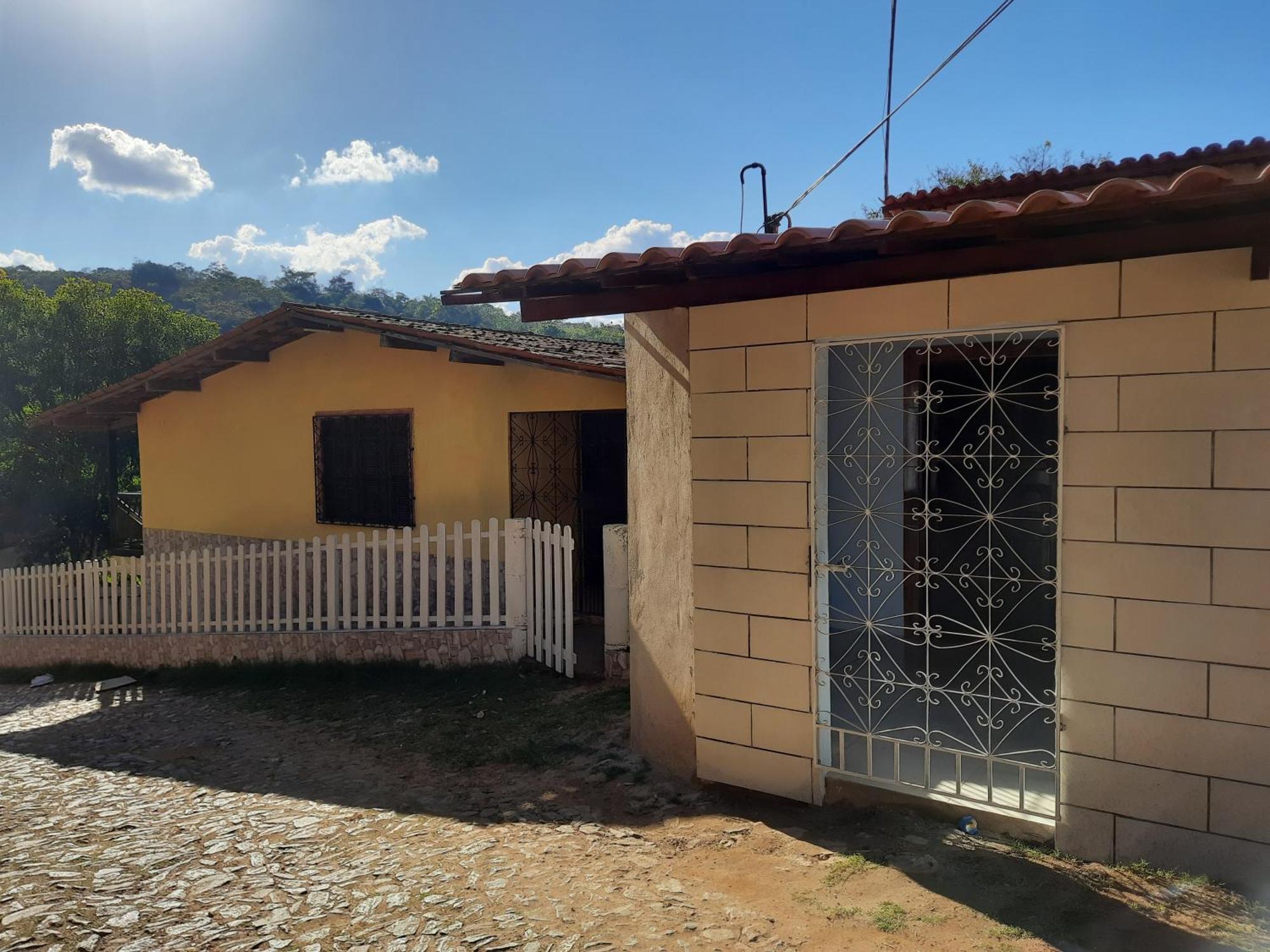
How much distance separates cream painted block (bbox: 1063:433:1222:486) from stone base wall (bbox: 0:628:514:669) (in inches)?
204

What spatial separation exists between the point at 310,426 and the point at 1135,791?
30.7 feet

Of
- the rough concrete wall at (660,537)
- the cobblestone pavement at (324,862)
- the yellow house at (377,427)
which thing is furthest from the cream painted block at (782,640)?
the yellow house at (377,427)

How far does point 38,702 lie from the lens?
30.4ft

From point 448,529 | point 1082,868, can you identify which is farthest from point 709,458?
point 448,529

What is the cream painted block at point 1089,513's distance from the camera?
3572mm

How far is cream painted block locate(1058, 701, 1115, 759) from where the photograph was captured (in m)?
3.59

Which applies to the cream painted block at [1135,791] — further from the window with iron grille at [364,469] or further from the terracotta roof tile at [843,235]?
the window with iron grille at [364,469]

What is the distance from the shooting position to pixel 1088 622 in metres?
3.63

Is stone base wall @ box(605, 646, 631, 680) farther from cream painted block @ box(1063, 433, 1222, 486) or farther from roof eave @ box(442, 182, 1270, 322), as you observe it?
cream painted block @ box(1063, 433, 1222, 486)

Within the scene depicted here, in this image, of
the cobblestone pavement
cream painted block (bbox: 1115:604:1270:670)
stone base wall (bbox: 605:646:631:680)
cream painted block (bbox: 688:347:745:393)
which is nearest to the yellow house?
stone base wall (bbox: 605:646:631:680)

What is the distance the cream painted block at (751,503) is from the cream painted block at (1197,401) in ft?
4.64

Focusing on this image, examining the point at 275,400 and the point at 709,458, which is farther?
the point at 275,400

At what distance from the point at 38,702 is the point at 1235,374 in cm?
1050

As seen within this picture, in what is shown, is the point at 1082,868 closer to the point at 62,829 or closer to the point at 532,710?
the point at 532,710
